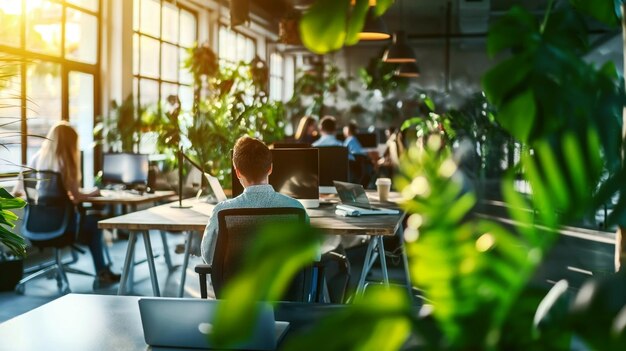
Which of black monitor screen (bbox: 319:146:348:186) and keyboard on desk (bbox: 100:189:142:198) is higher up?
black monitor screen (bbox: 319:146:348:186)

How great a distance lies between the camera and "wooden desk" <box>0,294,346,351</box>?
1.52m

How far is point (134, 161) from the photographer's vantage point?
6.91 metres

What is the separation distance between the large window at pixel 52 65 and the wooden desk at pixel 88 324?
509 centimetres

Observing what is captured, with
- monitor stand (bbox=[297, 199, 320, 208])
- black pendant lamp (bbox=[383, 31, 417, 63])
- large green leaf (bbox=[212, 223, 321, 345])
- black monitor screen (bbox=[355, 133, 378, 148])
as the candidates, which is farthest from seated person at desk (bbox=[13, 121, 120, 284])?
black monitor screen (bbox=[355, 133, 378, 148])

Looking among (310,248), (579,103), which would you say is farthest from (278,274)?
(579,103)

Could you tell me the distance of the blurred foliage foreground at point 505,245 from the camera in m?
0.54

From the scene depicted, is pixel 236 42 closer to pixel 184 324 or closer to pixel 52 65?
pixel 52 65

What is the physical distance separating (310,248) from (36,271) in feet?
20.5

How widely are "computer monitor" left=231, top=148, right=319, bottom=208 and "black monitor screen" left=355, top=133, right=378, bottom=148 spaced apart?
7728 mm

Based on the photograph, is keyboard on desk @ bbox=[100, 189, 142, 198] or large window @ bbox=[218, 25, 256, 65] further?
large window @ bbox=[218, 25, 256, 65]

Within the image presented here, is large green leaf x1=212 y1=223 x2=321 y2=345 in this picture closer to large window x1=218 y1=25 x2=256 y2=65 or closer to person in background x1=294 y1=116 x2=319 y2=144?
person in background x1=294 y1=116 x2=319 y2=144

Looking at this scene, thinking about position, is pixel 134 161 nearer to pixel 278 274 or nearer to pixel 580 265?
pixel 580 265

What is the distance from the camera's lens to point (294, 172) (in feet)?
14.8

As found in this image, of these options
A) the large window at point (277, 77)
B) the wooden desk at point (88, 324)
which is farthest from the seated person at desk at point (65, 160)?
the large window at point (277, 77)
